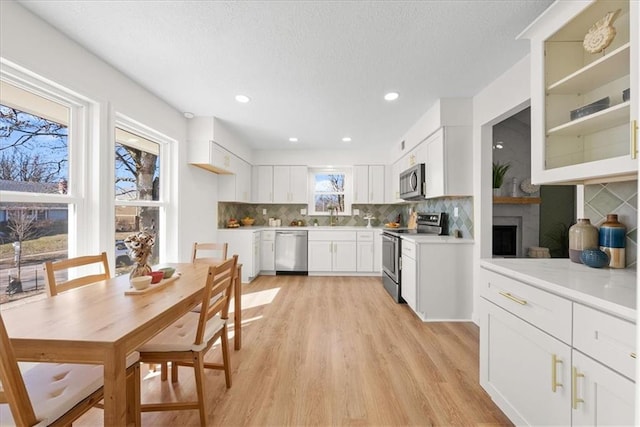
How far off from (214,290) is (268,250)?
3.43m

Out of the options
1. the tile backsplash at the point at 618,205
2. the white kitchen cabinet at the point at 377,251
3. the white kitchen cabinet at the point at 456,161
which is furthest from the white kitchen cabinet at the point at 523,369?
the white kitchen cabinet at the point at 377,251

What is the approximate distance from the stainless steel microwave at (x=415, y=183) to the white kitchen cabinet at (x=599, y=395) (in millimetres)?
2486

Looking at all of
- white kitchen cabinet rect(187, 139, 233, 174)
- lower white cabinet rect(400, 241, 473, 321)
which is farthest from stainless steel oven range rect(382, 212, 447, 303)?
white kitchen cabinet rect(187, 139, 233, 174)

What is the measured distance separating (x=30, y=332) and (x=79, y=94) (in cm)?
181

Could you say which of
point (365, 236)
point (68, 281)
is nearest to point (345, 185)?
point (365, 236)

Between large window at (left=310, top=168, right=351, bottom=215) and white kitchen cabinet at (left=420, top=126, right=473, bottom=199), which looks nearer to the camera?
white kitchen cabinet at (left=420, top=126, right=473, bottom=199)

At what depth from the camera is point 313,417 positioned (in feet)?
4.92

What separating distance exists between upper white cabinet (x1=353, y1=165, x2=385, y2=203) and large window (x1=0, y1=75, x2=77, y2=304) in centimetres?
410

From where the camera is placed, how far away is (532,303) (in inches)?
49.7

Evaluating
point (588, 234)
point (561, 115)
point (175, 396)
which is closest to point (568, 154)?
point (561, 115)

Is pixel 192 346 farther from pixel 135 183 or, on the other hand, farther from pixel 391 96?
pixel 391 96

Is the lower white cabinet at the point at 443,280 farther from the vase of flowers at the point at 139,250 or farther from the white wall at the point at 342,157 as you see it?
the white wall at the point at 342,157

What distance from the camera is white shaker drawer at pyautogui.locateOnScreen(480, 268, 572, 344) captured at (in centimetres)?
111

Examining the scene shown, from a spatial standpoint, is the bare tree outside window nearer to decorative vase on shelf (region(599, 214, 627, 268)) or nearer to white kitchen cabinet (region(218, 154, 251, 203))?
white kitchen cabinet (region(218, 154, 251, 203))
